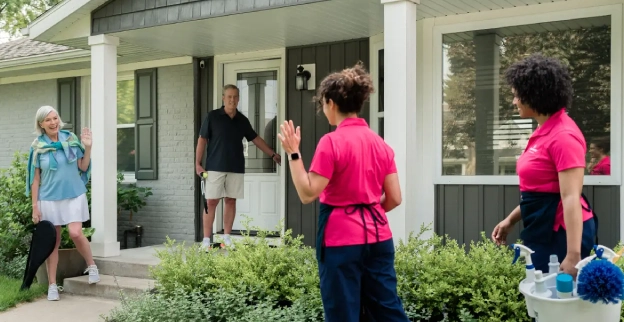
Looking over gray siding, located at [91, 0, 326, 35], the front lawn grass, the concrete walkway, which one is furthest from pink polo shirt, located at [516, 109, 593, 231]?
the front lawn grass

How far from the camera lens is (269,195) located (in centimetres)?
771

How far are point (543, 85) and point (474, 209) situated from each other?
3.35m

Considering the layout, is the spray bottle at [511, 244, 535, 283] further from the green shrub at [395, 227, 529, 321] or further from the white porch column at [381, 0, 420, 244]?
the white porch column at [381, 0, 420, 244]

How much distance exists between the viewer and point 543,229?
2707mm

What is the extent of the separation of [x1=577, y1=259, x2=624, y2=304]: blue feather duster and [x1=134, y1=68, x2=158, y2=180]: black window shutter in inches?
263

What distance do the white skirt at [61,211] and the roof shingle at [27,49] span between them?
321 cm

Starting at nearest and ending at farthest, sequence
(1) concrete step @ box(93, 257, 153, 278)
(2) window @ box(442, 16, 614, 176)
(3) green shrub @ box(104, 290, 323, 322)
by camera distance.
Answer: (3) green shrub @ box(104, 290, 323, 322) < (2) window @ box(442, 16, 614, 176) < (1) concrete step @ box(93, 257, 153, 278)

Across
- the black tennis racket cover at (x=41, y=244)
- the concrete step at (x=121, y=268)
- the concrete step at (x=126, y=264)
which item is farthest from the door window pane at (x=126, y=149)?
the black tennis racket cover at (x=41, y=244)

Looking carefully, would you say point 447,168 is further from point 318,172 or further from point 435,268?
point 318,172

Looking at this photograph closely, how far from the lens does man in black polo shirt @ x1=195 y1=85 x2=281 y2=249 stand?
6727 millimetres

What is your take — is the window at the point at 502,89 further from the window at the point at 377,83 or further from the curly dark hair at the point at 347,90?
the curly dark hair at the point at 347,90

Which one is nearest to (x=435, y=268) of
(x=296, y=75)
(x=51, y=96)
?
(x=296, y=75)

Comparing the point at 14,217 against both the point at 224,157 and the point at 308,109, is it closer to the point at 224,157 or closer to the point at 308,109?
the point at 224,157

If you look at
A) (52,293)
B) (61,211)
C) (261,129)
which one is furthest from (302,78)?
(52,293)
